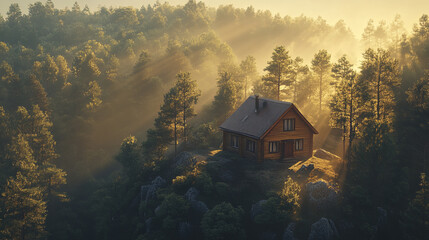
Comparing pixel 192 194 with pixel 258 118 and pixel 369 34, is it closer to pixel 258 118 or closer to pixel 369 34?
pixel 258 118

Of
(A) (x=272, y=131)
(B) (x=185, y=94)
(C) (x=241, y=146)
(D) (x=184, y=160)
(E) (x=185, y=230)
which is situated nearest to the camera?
(E) (x=185, y=230)

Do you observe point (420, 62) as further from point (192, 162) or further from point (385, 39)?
point (385, 39)

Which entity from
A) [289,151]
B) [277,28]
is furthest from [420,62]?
[277,28]

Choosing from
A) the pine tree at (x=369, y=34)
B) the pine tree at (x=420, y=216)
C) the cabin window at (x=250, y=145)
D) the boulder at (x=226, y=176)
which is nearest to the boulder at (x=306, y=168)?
the cabin window at (x=250, y=145)

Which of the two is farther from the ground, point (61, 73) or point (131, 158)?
point (61, 73)

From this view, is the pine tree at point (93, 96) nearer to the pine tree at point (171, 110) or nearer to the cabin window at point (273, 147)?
the pine tree at point (171, 110)

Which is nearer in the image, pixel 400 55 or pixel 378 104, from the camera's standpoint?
pixel 378 104

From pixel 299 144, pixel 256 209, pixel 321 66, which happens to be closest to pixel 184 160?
pixel 299 144
